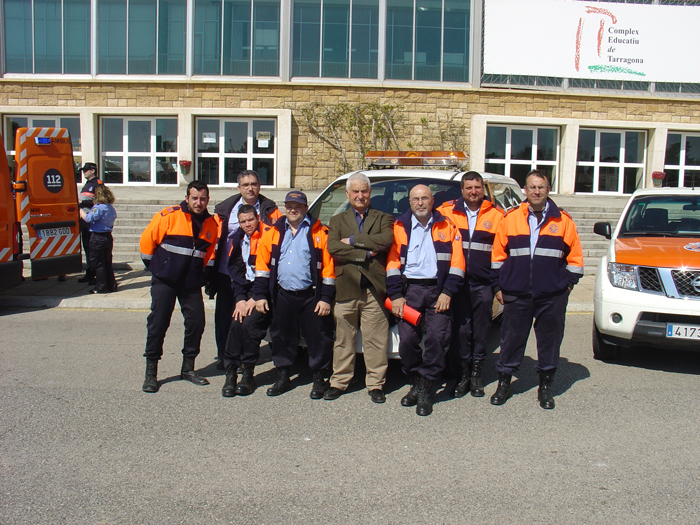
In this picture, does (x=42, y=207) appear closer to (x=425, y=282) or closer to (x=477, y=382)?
(x=425, y=282)

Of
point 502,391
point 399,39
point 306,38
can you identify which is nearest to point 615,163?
point 399,39

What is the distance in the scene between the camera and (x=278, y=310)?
478 cm

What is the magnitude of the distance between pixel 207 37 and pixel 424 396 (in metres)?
18.5

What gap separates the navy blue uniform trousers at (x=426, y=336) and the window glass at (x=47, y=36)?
19.9m

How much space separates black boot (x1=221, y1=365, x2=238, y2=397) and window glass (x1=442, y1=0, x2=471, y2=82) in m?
17.5

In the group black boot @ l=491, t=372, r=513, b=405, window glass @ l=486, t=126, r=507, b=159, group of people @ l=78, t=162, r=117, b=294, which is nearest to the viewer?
black boot @ l=491, t=372, r=513, b=405

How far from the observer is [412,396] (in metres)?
4.63

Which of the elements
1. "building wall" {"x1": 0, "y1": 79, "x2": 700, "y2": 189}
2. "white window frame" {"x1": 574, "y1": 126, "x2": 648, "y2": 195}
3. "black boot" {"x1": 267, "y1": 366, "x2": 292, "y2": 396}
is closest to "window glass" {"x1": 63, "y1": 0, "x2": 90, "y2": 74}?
"building wall" {"x1": 0, "y1": 79, "x2": 700, "y2": 189}

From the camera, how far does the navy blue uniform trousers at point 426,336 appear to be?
14.8ft

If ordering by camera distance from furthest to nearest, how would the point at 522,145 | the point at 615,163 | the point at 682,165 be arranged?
1. the point at 682,165
2. the point at 615,163
3. the point at 522,145

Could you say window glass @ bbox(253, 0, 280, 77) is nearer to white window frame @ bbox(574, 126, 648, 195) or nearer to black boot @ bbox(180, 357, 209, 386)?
white window frame @ bbox(574, 126, 648, 195)

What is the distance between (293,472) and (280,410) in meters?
1.05

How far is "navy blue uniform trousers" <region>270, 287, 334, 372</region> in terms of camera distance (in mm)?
4719

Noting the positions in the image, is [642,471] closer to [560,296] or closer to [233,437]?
[560,296]
